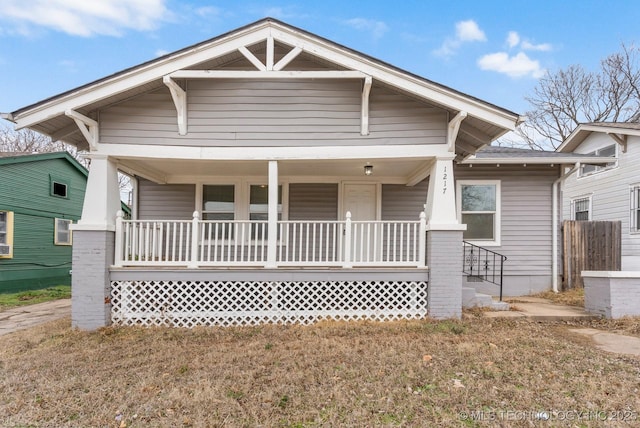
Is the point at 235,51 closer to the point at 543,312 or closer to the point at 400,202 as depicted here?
the point at 400,202

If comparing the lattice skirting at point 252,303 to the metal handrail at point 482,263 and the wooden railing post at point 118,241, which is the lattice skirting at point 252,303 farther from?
the metal handrail at point 482,263

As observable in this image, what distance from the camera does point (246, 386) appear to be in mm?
3711

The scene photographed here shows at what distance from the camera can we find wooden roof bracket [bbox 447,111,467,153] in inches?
228

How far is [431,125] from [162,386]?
5.52 m

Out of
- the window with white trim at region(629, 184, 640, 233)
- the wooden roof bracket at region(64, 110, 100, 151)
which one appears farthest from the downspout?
the wooden roof bracket at region(64, 110, 100, 151)

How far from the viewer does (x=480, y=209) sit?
29.0 ft

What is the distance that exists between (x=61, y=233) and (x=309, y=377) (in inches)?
505

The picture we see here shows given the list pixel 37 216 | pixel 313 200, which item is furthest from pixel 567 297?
pixel 37 216

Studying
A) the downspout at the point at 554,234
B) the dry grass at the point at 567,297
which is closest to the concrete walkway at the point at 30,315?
the dry grass at the point at 567,297

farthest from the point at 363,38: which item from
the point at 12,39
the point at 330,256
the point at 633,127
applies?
the point at 12,39

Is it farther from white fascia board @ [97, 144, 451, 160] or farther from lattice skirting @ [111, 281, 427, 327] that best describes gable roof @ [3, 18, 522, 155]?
lattice skirting @ [111, 281, 427, 327]

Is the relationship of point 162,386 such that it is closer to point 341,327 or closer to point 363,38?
point 341,327

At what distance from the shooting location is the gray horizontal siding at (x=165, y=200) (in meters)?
8.59

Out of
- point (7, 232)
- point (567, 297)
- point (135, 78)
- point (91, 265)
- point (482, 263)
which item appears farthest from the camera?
point (7, 232)
